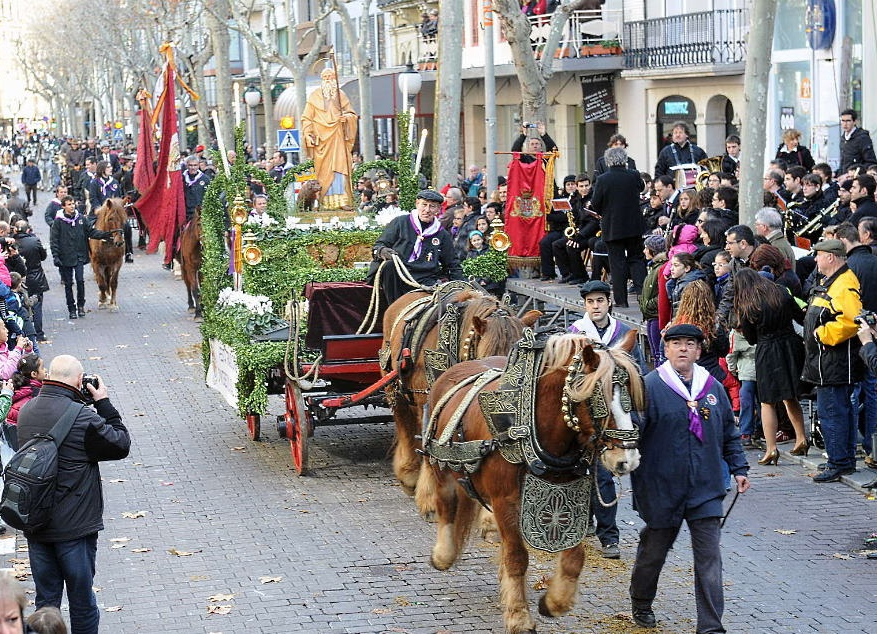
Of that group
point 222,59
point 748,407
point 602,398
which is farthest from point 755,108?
point 222,59

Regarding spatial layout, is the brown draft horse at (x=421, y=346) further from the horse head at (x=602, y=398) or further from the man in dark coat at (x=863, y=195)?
the man in dark coat at (x=863, y=195)

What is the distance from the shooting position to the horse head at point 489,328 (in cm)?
924

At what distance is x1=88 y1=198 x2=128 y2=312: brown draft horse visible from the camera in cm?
2241

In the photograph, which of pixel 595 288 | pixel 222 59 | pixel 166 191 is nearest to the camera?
pixel 595 288

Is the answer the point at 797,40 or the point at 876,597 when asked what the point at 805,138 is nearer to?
the point at 797,40

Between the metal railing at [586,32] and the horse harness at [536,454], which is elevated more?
the metal railing at [586,32]

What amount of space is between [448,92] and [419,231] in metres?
11.0

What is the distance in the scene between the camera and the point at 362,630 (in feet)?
26.0

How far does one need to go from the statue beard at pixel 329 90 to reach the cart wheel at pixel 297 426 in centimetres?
607

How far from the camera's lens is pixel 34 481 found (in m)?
6.94

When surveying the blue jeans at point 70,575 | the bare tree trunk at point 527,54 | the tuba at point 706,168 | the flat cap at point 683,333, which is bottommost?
the blue jeans at point 70,575

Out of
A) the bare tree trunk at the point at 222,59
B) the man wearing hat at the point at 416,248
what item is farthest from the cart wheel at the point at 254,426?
the bare tree trunk at the point at 222,59

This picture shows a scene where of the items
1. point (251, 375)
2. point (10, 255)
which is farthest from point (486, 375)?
point (10, 255)

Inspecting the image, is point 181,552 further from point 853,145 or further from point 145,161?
point 145,161
